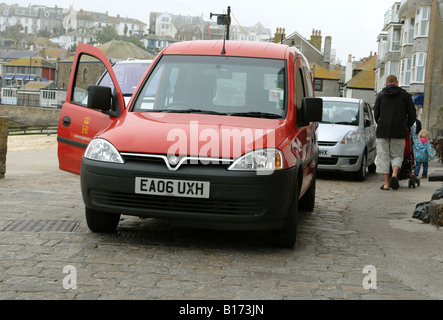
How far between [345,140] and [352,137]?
21 cm

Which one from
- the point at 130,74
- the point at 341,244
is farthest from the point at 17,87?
the point at 341,244

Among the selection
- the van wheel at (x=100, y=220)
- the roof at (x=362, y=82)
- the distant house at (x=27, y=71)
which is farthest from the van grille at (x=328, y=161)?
the distant house at (x=27, y=71)

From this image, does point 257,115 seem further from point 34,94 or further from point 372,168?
point 34,94

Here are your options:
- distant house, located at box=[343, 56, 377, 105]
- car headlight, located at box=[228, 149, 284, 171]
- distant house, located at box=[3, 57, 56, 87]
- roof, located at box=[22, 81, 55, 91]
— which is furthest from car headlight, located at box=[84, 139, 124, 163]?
distant house, located at box=[3, 57, 56, 87]

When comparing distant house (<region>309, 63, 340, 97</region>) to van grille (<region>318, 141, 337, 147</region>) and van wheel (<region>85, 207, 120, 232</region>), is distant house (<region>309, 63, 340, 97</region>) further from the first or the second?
van wheel (<region>85, 207, 120, 232</region>)

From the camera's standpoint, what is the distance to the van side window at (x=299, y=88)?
6.67 meters

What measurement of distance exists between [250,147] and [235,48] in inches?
71.9

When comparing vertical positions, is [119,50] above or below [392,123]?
above

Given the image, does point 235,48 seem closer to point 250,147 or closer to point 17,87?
point 250,147

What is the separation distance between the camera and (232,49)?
22.4 ft

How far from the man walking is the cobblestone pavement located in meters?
4.03

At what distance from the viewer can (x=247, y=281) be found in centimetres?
466

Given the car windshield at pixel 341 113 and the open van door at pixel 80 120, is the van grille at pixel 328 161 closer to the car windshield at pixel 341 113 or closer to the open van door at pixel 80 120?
the car windshield at pixel 341 113

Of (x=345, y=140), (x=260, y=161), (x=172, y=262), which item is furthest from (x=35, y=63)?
(x=172, y=262)
